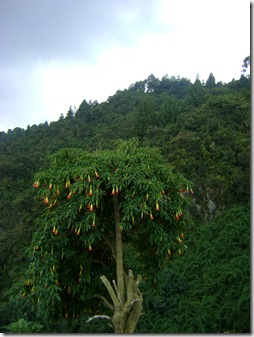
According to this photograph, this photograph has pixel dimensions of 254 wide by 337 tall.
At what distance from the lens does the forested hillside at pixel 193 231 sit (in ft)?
22.0

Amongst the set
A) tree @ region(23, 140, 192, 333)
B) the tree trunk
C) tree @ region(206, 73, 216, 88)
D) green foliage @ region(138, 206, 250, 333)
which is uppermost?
tree @ region(206, 73, 216, 88)

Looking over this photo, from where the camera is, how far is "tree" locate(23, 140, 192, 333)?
2818 millimetres

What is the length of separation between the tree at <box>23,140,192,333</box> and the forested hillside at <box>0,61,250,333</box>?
264mm

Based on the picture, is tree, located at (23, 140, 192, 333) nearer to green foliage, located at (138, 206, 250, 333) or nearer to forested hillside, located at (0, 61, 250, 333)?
forested hillside, located at (0, 61, 250, 333)

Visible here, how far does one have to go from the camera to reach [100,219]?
3217 millimetres

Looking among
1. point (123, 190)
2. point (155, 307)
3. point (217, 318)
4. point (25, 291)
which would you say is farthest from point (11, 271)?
point (123, 190)

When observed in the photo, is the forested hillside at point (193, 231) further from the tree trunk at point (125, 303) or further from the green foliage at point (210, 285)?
the tree trunk at point (125, 303)

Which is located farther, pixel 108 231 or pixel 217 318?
pixel 217 318

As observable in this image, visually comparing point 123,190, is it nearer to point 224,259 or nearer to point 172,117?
point 224,259

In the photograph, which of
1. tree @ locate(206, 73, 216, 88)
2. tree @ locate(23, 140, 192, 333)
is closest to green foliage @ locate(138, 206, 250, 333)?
tree @ locate(23, 140, 192, 333)

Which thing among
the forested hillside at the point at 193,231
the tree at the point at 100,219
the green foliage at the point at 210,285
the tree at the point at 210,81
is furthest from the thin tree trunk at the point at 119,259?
the tree at the point at 210,81

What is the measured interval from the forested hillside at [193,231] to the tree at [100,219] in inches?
10.4

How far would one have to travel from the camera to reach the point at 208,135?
37.8ft

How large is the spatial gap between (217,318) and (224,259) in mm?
1861
